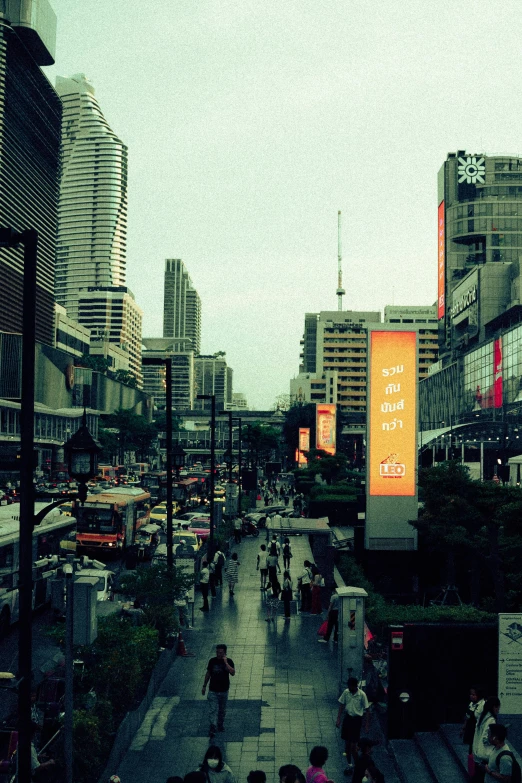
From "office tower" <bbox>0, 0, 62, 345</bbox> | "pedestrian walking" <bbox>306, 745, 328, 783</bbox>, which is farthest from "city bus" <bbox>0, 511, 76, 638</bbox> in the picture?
"office tower" <bbox>0, 0, 62, 345</bbox>

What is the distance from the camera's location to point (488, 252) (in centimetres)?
14150

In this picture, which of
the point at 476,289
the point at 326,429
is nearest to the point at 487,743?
the point at 326,429

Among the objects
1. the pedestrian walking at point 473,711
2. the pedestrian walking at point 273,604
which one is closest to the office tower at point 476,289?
the pedestrian walking at point 273,604

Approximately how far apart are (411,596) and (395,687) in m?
14.7

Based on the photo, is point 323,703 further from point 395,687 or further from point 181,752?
point 181,752

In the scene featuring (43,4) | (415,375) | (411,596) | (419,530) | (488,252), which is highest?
(43,4)

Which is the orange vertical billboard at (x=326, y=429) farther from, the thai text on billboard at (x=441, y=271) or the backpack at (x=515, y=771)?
the backpack at (x=515, y=771)

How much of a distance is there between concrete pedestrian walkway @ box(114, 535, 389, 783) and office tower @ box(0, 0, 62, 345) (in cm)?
11436

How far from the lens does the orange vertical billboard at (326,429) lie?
9875cm

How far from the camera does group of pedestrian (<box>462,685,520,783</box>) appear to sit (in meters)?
9.62

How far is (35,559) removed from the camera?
24672mm

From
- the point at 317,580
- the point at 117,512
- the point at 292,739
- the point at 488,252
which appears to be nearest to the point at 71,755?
the point at 292,739

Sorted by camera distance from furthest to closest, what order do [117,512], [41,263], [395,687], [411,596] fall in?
[41,263], [117,512], [411,596], [395,687]

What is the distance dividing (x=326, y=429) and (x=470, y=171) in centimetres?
6961
